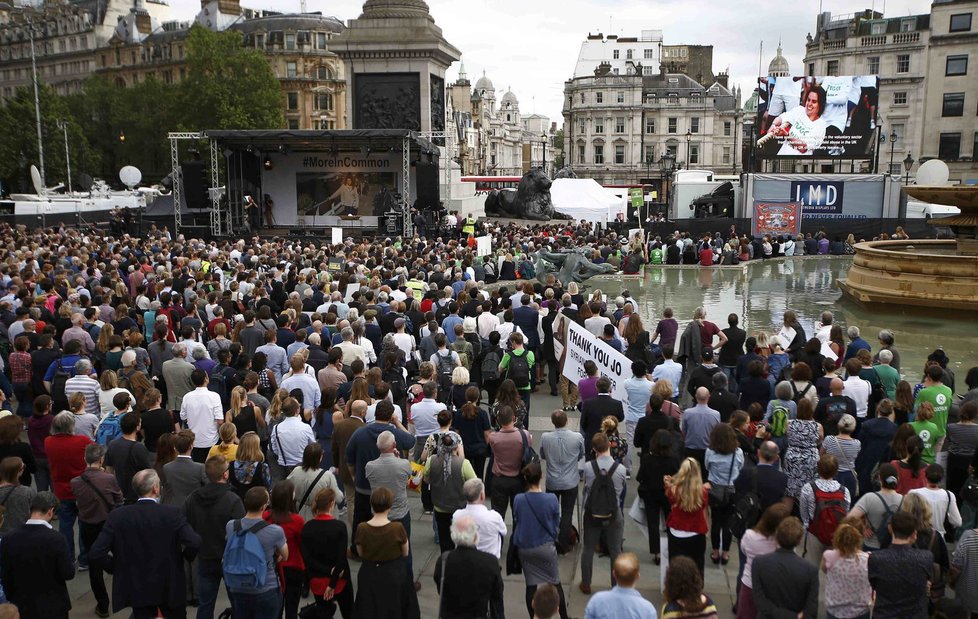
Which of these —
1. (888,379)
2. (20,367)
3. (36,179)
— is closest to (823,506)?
(888,379)

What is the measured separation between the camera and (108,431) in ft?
26.0

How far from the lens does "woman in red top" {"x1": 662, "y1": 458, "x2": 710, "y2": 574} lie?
634 cm

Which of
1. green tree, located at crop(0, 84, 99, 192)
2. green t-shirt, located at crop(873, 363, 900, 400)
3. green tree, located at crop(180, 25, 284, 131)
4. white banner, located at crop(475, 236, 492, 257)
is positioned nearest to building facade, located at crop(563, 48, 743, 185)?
green tree, located at crop(180, 25, 284, 131)

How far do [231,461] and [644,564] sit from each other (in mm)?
3822

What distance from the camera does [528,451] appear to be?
7.38 m

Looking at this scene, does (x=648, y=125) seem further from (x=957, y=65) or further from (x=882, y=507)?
(x=882, y=507)

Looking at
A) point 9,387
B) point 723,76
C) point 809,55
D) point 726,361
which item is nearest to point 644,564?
point 726,361

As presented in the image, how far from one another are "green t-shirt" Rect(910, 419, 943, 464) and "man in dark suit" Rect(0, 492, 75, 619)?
7.29 meters

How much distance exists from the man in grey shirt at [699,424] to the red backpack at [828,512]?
1.46m

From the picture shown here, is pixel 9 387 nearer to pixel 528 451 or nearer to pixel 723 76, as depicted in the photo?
pixel 528 451

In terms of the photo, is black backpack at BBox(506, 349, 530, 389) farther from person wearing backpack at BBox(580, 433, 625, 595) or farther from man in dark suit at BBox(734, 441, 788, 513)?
man in dark suit at BBox(734, 441, 788, 513)

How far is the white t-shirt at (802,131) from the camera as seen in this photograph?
41.9 m

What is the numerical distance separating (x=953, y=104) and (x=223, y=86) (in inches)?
2375

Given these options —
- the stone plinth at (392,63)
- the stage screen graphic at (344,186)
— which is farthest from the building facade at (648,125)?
the stage screen graphic at (344,186)
